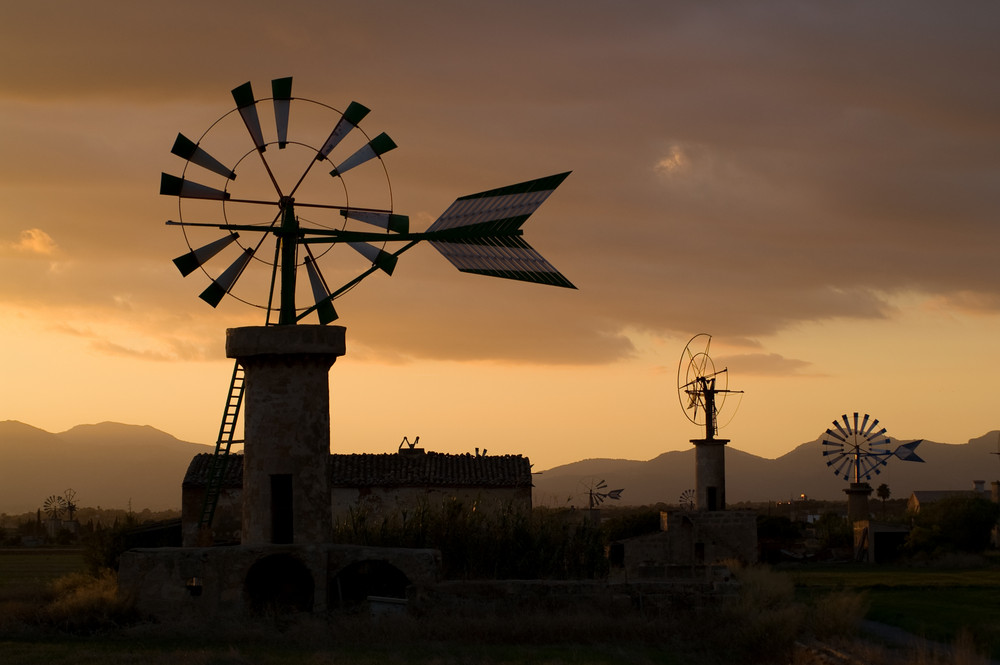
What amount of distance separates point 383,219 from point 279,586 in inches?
326

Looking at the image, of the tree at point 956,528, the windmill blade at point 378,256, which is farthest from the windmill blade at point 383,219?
the tree at point 956,528

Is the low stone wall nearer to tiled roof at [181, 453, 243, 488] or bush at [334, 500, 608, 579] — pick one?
bush at [334, 500, 608, 579]

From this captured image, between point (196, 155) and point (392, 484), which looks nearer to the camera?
point (196, 155)

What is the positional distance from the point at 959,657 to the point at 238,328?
15.2 m

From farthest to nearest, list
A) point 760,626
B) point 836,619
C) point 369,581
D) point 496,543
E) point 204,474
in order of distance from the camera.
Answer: point 204,474 < point 496,543 < point 369,581 < point 836,619 < point 760,626

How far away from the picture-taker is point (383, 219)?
86.8 ft

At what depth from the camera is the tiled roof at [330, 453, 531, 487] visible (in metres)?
42.9

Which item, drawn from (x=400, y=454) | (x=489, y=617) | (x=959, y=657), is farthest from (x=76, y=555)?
(x=959, y=657)

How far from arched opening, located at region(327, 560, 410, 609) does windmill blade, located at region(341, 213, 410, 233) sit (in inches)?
284

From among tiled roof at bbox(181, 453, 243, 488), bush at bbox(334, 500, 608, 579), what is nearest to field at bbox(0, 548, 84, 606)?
tiled roof at bbox(181, 453, 243, 488)

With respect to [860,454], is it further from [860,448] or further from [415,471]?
[415,471]

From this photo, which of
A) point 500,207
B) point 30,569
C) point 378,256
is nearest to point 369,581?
point 378,256

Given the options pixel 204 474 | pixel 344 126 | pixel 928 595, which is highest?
pixel 344 126

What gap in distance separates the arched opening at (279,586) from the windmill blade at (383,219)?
7428 mm
